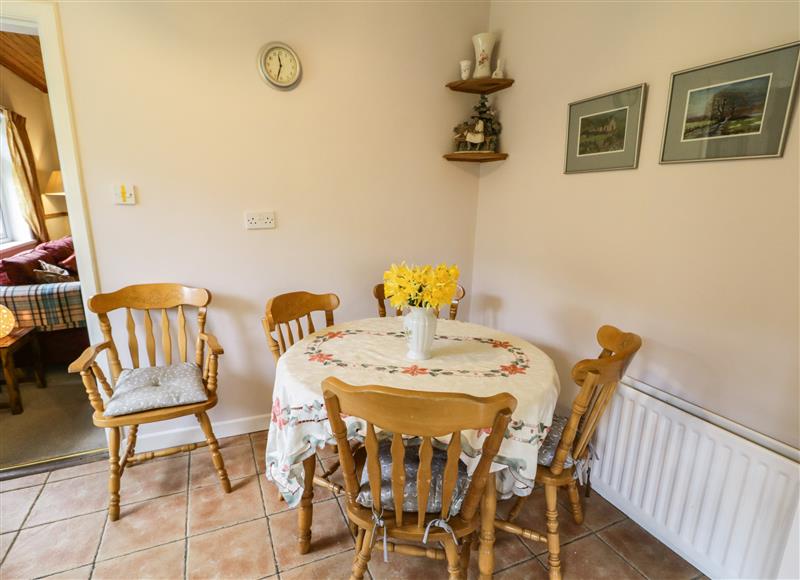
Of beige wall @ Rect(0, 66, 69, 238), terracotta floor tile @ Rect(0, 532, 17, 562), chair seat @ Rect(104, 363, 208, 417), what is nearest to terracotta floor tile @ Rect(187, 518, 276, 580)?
chair seat @ Rect(104, 363, 208, 417)

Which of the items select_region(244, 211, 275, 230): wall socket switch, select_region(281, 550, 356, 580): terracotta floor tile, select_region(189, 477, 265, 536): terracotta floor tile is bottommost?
select_region(281, 550, 356, 580): terracotta floor tile

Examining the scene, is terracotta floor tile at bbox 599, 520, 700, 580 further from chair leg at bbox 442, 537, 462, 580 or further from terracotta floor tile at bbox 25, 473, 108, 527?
terracotta floor tile at bbox 25, 473, 108, 527

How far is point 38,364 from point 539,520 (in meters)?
3.29

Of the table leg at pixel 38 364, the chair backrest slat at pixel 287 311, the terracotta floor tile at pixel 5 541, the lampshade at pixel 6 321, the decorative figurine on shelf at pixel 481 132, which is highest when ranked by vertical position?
the decorative figurine on shelf at pixel 481 132

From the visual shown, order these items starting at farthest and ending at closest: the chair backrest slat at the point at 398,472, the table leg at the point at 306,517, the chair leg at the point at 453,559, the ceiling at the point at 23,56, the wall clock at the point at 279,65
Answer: the ceiling at the point at 23,56 < the wall clock at the point at 279,65 < the table leg at the point at 306,517 < the chair leg at the point at 453,559 < the chair backrest slat at the point at 398,472

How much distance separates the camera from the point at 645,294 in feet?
5.56

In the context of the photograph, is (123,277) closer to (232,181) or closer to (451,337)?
(232,181)

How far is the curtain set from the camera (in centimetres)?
435

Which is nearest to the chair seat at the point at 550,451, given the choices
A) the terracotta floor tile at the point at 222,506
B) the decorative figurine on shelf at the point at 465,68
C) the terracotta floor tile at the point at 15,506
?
the terracotta floor tile at the point at 222,506

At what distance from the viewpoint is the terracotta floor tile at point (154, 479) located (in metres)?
1.94

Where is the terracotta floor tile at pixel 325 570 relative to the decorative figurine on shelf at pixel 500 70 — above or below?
below

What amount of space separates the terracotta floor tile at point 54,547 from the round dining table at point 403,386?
0.86 m

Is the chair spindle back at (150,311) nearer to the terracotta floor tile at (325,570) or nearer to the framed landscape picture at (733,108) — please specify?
the terracotta floor tile at (325,570)

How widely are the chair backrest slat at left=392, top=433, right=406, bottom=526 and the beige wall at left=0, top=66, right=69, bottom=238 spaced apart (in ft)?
18.4
